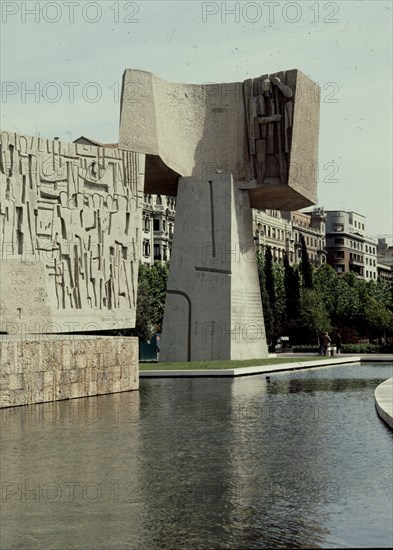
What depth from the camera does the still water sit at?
673 cm

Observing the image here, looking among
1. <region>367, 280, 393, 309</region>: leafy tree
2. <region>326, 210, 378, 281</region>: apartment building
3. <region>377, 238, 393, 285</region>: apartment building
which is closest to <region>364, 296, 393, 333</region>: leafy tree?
<region>367, 280, 393, 309</region>: leafy tree

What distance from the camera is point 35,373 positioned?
17016mm

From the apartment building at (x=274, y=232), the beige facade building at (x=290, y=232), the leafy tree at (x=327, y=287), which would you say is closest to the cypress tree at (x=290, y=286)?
the leafy tree at (x=327, y=287)

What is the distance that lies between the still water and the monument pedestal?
16.4 metres

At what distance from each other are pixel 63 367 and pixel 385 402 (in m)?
6.32

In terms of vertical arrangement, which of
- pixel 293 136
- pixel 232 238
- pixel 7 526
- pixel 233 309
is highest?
pixel 293 136

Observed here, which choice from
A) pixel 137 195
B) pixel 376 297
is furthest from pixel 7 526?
pixel 376 297

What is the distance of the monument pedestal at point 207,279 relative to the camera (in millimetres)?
33031

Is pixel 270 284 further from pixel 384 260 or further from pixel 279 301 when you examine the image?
pixel 384 260

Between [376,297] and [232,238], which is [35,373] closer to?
[232,238]

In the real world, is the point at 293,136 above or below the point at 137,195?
above

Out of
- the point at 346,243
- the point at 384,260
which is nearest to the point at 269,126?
the point at 346,243

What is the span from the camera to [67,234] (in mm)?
27797

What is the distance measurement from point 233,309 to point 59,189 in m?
8.50
